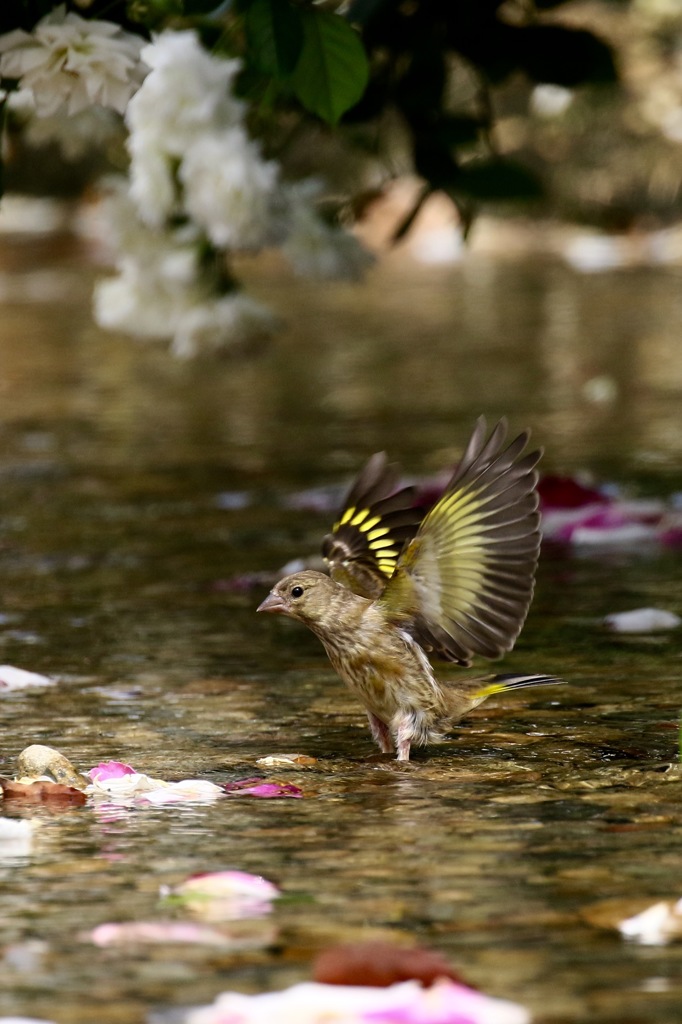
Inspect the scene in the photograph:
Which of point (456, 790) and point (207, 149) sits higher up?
point (207, 149)

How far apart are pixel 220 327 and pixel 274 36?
939 mm

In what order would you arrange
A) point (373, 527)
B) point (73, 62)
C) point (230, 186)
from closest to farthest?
point (73, 62) → point (373, 527) → point (230, 186)

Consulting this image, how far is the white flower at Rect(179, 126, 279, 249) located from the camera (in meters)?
3.82

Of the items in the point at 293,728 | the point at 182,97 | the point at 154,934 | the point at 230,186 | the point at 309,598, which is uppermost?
the point at 182,97

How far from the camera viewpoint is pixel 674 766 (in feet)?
9.62

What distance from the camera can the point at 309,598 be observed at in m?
3.28

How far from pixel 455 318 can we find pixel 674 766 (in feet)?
32.5

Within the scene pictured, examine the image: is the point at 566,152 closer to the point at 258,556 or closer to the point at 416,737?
the point at 258,556

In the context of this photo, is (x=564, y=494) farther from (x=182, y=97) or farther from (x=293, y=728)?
(x=293, y=728)

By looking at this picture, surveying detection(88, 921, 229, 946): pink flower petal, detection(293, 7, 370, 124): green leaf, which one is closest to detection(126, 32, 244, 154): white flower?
detection(293, 7, 370, 124): green leaf

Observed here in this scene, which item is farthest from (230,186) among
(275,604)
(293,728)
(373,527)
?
(293,728)

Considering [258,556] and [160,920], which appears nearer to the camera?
[160,920]

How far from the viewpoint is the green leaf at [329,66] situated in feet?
10.9

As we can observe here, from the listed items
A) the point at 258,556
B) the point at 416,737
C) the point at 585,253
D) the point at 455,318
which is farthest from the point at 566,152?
the point at 416,737
